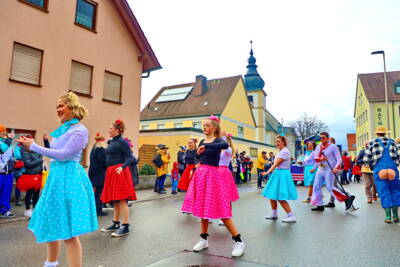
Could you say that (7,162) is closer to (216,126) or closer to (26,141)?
(26,141)

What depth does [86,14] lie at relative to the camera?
14.3 m

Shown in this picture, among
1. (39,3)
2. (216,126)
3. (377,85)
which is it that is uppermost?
(377,85)

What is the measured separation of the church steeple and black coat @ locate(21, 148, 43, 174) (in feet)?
180

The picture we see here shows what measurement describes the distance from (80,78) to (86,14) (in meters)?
3.26

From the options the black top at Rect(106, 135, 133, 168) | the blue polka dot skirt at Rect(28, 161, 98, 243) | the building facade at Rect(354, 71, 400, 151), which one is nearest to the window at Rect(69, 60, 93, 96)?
the black top at Rect(106, 135, 133, 168)

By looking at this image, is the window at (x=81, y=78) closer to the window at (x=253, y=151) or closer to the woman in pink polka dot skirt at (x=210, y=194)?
the woman in pink polka dot skirt at (x=210, y=194)

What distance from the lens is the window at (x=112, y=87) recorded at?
14.9 m

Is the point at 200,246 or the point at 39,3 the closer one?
the point at 200,246

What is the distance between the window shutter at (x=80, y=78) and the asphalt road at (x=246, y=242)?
25.9 feet

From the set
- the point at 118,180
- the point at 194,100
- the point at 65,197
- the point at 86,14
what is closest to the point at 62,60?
the point at 86,14

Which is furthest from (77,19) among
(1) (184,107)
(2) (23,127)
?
(1) (184,107)

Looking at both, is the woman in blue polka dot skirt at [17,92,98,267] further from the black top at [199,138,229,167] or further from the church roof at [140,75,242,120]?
the church roof at [140,75,242,120]

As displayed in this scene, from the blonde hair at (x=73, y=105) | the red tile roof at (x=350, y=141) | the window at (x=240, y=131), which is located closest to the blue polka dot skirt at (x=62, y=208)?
the blonde hair at (x=73, y=105)

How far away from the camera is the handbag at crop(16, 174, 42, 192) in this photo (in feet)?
23.8
